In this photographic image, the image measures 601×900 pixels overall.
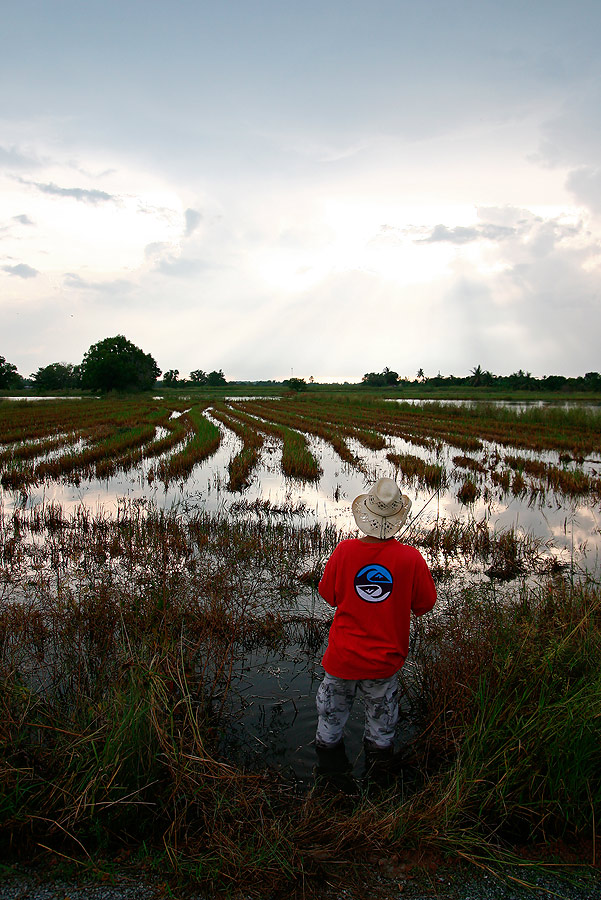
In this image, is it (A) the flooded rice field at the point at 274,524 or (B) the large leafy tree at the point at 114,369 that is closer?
(A) the flooded rice field at the point at 274,524

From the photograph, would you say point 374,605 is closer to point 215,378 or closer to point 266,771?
point 266,771

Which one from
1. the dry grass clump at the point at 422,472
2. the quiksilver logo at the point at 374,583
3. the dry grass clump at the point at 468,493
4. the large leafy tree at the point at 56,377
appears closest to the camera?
the quiksilver logo at the point at 374,583

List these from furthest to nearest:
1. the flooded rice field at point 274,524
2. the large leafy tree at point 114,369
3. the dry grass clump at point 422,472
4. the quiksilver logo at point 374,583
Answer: the large leafy tree at point 114,369 → the dry grass clump at point 422,472 → the flooded rice field at point 274,524 → the quiksilver logo at point 374,583

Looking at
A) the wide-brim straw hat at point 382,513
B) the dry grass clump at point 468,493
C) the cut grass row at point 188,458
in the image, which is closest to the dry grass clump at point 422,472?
the dry grass clump at point 468,493

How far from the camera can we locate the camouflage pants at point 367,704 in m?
2.47

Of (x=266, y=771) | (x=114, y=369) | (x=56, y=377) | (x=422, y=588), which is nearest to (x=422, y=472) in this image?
(x=422, y=588)

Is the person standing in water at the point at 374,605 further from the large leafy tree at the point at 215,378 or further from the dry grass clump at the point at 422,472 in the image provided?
the large leafy tree at the point at 215,378

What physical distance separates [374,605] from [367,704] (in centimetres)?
59

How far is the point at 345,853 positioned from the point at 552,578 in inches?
149

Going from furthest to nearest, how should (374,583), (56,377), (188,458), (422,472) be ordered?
1. (56,377)
2. (188,458)
3. (422,472)
4. (374,583)

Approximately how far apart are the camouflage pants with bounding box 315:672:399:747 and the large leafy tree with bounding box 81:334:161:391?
230 ft

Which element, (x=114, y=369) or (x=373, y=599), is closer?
(x=373, y=599)

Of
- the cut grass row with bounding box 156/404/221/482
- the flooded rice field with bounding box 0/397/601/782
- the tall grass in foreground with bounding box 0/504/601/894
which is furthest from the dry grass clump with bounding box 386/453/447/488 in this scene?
the tall grass in foreground with bounding box 0/504/601/894

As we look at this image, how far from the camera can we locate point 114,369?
67.1 metres
